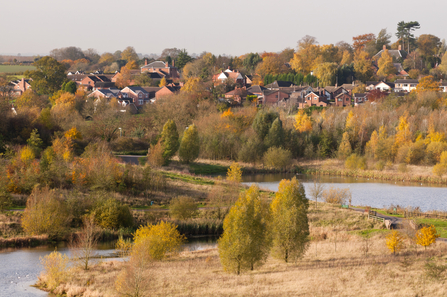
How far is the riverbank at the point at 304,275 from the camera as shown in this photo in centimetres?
1947

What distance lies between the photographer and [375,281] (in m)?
20.2

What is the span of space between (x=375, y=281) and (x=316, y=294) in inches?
119

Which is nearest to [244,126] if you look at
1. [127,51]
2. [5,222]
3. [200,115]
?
[200,115]

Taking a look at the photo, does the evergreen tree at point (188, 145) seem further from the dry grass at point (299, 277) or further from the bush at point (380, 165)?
the dry grass at point (299, 277)

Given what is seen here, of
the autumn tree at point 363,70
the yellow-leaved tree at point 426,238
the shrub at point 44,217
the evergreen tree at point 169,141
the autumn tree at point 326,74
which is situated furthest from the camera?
the autumn tree at point 363,70

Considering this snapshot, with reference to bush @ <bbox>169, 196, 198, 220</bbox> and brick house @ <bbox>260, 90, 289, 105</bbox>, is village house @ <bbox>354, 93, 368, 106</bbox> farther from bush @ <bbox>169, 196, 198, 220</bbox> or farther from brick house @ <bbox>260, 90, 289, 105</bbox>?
bush @ <bbox>169, 196, 198, 220</bbox>

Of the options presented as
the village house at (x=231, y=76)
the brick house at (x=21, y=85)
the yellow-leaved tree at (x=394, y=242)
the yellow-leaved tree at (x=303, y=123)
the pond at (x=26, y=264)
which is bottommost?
the pond at (x=26, y=264)

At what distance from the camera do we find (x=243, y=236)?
2167cm

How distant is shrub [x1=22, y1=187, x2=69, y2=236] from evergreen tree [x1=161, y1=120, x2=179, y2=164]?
18967mm

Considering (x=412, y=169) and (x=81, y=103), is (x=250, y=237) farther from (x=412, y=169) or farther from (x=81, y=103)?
(x=81, y=103)

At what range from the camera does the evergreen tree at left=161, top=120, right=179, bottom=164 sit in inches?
1930

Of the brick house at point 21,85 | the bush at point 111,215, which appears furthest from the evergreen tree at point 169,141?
the brick house at point 21,85

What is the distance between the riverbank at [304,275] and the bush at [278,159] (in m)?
27.3

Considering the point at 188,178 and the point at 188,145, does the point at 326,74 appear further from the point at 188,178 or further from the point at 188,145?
the point at 188,178
